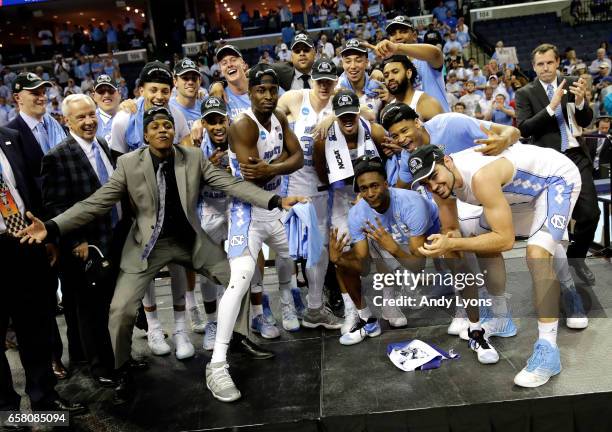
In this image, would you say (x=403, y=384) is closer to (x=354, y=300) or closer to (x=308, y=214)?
(x=354, y=300)

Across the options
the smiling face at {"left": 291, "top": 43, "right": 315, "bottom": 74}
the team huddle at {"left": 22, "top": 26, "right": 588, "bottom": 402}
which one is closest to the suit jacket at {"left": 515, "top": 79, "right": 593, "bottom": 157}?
the team huddle at {"left": 22, "top": 26, "right": 588, "bottom": 402}

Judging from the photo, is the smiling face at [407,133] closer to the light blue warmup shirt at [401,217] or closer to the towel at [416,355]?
the light blue warmup shirt at [401,217]

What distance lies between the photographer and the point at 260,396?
11.3 feet

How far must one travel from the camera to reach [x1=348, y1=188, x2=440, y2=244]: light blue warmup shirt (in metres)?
3.81

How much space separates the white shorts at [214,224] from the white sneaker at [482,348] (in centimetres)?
197

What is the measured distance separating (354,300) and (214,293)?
109 cm

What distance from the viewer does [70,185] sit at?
3656 millimetres

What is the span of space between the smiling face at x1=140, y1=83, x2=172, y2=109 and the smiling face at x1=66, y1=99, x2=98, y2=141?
0.50 m

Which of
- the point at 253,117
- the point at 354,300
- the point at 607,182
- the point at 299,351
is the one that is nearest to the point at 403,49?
the point at 253,117

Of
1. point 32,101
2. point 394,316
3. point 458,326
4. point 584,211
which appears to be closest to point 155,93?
point 32,101

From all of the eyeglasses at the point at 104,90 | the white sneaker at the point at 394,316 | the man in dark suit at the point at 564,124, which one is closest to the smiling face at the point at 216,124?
the eyeglasses at the point at 104,90

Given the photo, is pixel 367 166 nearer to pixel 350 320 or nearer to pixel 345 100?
pixel 345 100

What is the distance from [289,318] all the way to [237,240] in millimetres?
987

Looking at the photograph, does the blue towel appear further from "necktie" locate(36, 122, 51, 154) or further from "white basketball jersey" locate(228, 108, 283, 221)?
"necktie" locate(36, 122, 51, 154)
